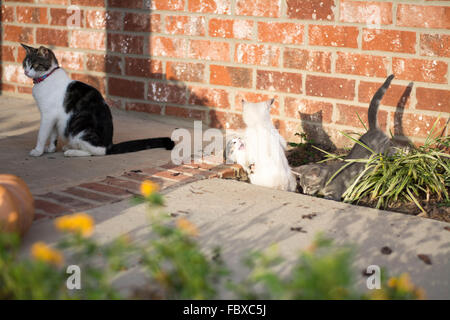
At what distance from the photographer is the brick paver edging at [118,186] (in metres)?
2.92

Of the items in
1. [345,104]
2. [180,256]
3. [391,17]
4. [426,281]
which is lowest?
[426,281]

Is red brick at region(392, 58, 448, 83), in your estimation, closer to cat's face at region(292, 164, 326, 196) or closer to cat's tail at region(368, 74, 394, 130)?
cat's tail at region(368, 74, 394, 130)

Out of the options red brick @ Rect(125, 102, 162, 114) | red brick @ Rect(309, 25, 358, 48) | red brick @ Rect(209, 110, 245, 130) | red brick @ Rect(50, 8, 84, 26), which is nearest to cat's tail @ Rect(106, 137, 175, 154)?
red brick @ Rect(209, 110, 245, 130)

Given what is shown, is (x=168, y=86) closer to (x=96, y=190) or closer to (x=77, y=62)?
(x=77, y=62)

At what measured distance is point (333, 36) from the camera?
14.6 ft

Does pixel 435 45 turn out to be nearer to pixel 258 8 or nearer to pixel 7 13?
pixel 258 8

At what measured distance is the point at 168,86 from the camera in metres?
5.39

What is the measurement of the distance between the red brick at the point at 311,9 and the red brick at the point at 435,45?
783mm

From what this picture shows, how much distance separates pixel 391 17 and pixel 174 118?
233 cm

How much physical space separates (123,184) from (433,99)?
2.51m

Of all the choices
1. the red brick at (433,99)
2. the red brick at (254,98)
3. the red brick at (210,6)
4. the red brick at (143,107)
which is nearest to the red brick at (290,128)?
the red brick at (254,98)

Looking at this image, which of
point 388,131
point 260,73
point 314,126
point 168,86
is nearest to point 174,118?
point 168,86

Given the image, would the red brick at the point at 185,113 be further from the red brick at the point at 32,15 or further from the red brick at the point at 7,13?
the red brick at the point at 7,13

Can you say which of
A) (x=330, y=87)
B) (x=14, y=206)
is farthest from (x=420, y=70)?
(x=14, y=206)
